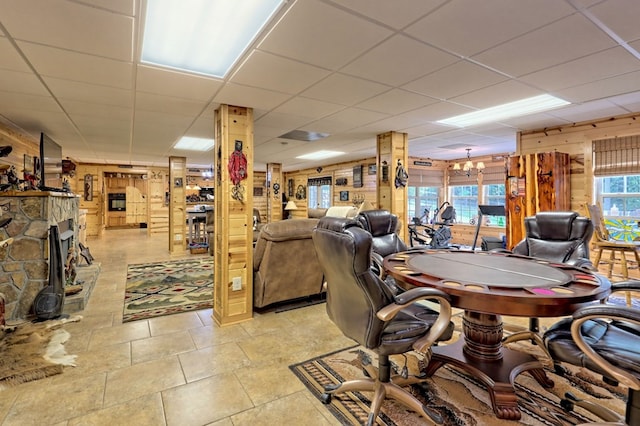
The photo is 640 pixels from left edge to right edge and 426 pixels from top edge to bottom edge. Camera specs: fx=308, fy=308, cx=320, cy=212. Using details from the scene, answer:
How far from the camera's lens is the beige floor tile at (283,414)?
5.78 feet

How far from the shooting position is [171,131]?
4648 mm

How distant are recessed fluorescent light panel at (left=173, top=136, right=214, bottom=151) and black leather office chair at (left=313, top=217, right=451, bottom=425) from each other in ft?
13.9

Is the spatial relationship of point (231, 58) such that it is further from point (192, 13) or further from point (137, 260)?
point (137, 260)

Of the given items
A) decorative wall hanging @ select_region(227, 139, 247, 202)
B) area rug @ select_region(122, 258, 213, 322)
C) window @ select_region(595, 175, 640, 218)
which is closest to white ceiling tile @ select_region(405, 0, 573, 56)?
decorative wall hanging @ select_region(227, 139, 247, 202)

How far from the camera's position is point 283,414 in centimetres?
182

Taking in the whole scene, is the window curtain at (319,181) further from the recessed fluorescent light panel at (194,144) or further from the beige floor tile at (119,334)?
the beige floor tile at (119,334)

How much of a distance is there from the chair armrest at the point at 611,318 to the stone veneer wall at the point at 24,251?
14.7ft

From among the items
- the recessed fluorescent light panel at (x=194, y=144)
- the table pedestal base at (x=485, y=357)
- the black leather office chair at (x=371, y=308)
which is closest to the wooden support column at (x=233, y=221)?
the black leather office chair at (x=371, y=308)

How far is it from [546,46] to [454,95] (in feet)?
3.40

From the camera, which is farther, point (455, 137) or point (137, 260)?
point (137, 260)

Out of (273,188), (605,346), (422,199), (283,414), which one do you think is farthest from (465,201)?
(283,414)

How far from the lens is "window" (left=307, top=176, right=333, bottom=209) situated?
10.3 m

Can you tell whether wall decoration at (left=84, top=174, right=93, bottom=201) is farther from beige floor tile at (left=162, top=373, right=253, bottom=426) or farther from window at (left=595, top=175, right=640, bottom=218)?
window at (left=595, top=175, right=640, bottom=218)

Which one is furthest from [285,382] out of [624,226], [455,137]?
[624,226]
